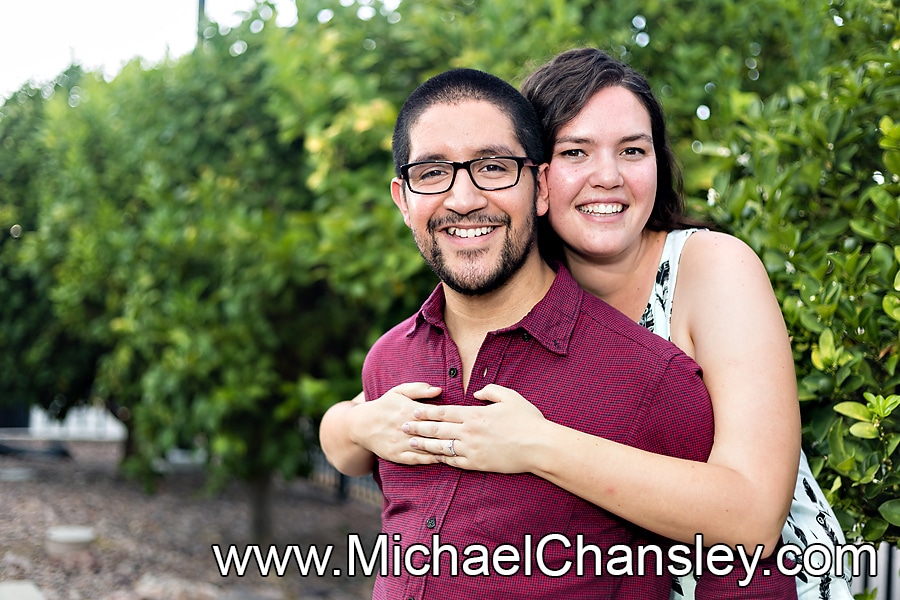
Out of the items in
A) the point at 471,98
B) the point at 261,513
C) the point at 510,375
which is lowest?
the point at 261,513

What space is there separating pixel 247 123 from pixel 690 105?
2.82 meters

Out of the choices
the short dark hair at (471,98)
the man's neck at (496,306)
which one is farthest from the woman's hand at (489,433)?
the short dark hair at (471,98)

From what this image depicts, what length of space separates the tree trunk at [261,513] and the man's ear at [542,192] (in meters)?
4.92

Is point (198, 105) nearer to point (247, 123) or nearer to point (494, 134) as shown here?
point (247, 123)

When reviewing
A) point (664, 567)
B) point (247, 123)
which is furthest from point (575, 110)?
point (247, 123)

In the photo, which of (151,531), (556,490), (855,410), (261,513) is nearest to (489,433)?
(556,490)

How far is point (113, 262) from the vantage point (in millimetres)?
6895

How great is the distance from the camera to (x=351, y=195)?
4219mm

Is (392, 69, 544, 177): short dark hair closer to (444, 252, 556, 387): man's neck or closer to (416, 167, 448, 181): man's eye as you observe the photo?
(416, 167, 448, 181): man's eye

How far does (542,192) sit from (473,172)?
27 centimetres

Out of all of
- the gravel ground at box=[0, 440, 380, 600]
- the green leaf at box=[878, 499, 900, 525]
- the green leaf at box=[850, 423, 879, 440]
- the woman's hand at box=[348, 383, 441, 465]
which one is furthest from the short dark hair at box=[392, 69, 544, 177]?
the gravel ground at box=[0, 440, 380, 600]

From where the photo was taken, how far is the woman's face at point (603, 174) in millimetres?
2164

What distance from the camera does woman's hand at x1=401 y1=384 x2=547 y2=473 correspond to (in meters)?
1.82

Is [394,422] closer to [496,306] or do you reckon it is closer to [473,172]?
[496,306]
